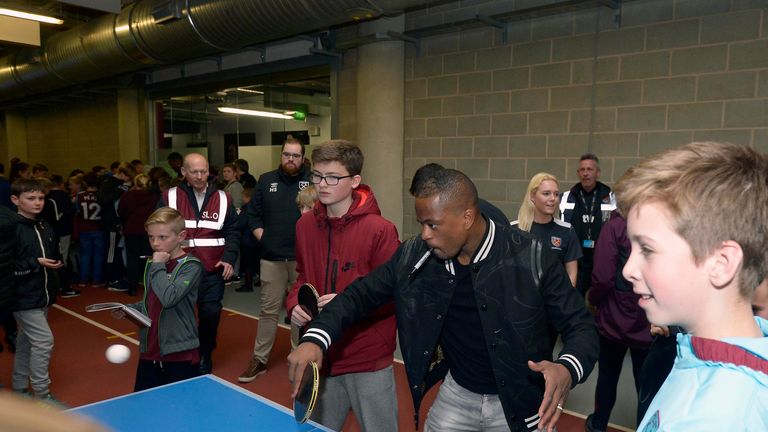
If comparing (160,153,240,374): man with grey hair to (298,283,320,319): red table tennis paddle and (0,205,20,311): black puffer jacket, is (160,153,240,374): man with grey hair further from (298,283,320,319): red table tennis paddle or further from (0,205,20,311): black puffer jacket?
(298,283,320,319): red table tennis paddle

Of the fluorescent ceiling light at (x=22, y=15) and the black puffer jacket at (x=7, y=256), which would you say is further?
the fluorescent ceiling light at (x=22, y=15)

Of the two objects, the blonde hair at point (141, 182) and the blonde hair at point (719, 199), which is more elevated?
the blonde hair at point (719, 199)

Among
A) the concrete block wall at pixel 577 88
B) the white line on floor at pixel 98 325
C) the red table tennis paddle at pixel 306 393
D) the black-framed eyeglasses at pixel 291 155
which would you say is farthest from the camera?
the white line on floor at pixel 98 325

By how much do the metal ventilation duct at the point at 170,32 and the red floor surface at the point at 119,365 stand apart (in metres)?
3.19

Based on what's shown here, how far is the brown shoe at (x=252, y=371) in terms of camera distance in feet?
14.6

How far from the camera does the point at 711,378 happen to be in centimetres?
88

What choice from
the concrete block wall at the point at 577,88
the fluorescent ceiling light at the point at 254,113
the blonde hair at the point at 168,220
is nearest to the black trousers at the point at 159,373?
the blonde hair at the point at 168,220

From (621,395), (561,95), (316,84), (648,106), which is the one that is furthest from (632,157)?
(316,84)

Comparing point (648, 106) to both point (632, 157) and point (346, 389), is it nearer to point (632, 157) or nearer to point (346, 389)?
point (632, 157)

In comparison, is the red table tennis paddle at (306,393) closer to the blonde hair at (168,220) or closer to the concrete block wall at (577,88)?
the blonde hair at (168,220)

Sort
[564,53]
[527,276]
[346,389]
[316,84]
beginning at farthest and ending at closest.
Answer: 1. [316,84]
2. [564,53]
3. [346,389]
4. [527,276]

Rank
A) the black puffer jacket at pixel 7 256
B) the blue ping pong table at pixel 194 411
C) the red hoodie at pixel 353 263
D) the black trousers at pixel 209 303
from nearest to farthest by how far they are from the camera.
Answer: the blue ping pong table at pixel 194 411
the red hoodie at pixel 353 263
the black puffer jacket at pixel 7 256
the black trousers at pixel 209 303

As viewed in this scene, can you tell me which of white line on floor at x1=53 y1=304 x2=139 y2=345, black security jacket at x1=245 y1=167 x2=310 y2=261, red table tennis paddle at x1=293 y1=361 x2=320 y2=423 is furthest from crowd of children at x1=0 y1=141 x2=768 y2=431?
white line on floor at x1=53 y1=304 x2=139 y2=345

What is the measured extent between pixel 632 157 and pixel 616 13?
1.44 metres
